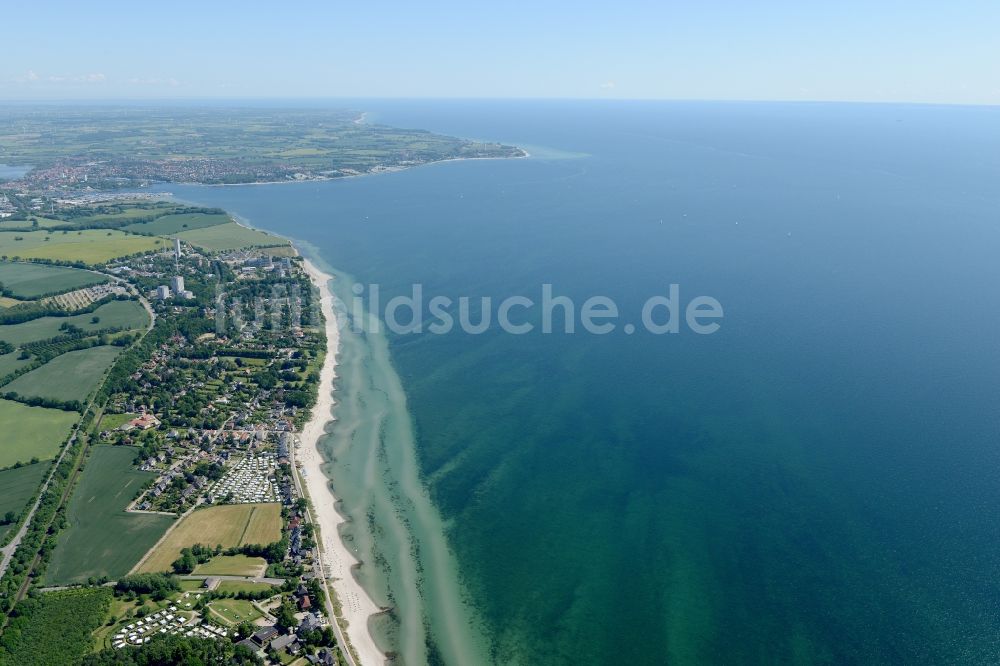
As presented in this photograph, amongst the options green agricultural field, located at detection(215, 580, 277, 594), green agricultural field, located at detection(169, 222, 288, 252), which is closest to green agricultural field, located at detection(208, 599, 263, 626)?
green agricultural field, located at detection(215, 580, 277, 594)

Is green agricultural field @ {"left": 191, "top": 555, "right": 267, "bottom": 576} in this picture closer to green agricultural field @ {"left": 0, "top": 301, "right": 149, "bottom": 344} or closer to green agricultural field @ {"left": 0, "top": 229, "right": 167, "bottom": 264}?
green agricultural field @ {"left": 0, "top": 301, "right": 149, "bottom": 344}

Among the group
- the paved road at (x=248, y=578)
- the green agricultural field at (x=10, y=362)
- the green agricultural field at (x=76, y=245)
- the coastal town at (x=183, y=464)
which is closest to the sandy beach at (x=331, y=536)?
the coastal town at (x=183, y=464)

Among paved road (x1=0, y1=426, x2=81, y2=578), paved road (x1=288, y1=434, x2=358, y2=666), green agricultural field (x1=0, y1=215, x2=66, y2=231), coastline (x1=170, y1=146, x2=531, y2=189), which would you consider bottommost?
paved road (x1=288, y1=434, x2=358, y2=666)

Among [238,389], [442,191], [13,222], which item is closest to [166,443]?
[238,389]

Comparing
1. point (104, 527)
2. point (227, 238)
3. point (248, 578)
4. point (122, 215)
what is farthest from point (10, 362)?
point (122, 215)

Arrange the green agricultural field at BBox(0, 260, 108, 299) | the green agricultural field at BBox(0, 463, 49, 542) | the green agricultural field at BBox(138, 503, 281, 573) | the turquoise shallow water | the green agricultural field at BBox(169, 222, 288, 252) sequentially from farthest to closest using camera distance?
the green agricultural field at BBox(169, 222, 288, 252), the green agricultural field at BBox(0, 260, 108, 299), the green agricultural field at BBox(0, 463, 49, 542), the green agricultural field at BBox(138, 503, 281, 573), the turquoise shallow water

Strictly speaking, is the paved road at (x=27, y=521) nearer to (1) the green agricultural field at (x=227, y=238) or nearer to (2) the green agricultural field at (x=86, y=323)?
(2) the green agricultural field at (x=86, y=323)

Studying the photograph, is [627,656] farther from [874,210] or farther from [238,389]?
[874,210]
